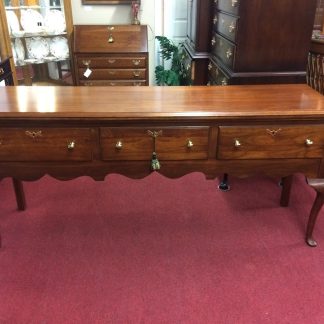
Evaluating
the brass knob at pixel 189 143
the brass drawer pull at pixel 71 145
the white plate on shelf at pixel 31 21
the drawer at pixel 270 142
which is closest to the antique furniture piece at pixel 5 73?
the white plate on shelf at pixel 31 21

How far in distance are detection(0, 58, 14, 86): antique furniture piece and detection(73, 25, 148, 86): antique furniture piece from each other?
0.82 metres

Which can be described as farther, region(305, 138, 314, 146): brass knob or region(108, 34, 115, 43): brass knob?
region(108, 34, 115, 43): brass knob

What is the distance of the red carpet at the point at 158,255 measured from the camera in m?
1.66

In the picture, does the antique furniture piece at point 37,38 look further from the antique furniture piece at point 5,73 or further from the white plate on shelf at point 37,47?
the antique furniture piece at point 5,73

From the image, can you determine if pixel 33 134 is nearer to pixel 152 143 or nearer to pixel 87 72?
pixel 152 143

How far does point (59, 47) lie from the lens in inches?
156

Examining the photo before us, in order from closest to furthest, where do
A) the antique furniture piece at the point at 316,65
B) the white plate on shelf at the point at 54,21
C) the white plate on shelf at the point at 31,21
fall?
the antique furniture piece at the point at 316,65, the white plate on shelf at the point at 31,21, the white plate on shelf at the point at 54,21

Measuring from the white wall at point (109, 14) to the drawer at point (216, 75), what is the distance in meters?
1.35

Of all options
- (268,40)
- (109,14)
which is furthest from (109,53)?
(268,40)

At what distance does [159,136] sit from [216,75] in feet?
4.73

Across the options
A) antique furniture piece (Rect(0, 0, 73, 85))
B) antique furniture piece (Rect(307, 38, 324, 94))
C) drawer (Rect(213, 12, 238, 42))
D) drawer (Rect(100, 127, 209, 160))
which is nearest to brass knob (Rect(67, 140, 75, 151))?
drawer (Rect(100, 127, 209, 160))

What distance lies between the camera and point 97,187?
269cm

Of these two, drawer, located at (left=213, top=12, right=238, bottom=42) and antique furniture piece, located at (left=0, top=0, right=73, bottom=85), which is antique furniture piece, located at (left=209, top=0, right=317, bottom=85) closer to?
drawer, located at (left=213, top=12, right=238, bottom=42)

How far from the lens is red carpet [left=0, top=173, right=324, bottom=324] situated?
166cm
